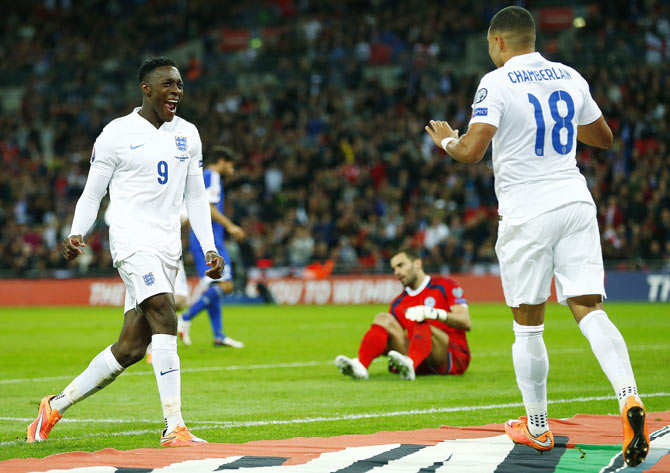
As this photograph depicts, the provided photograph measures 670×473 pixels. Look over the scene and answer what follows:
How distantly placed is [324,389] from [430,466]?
442cm

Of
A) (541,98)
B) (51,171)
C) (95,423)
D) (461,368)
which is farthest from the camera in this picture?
(51,171)

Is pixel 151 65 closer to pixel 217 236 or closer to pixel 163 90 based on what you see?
pixel 163 90

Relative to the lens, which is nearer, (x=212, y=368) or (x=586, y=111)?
(x=586, y=111)

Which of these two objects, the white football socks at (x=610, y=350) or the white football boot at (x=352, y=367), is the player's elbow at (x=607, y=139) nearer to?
the white football socks at (x=610, y=350)

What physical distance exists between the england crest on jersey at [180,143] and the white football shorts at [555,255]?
2.26 meters

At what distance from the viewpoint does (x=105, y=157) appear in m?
6.66

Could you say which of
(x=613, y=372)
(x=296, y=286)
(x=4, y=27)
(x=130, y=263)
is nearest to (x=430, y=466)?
(x=613, y=372)

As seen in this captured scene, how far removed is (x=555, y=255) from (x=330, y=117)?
1091 inches

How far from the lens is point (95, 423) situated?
7605 mm

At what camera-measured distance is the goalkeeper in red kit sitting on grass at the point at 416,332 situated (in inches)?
394

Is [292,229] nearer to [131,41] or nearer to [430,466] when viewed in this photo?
[131,41]

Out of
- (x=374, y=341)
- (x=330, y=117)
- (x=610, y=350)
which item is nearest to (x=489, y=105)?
(x=610, y=350)

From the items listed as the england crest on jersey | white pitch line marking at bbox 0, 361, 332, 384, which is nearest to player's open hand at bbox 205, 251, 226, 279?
the england crest on jersey

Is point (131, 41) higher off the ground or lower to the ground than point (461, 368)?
higher
